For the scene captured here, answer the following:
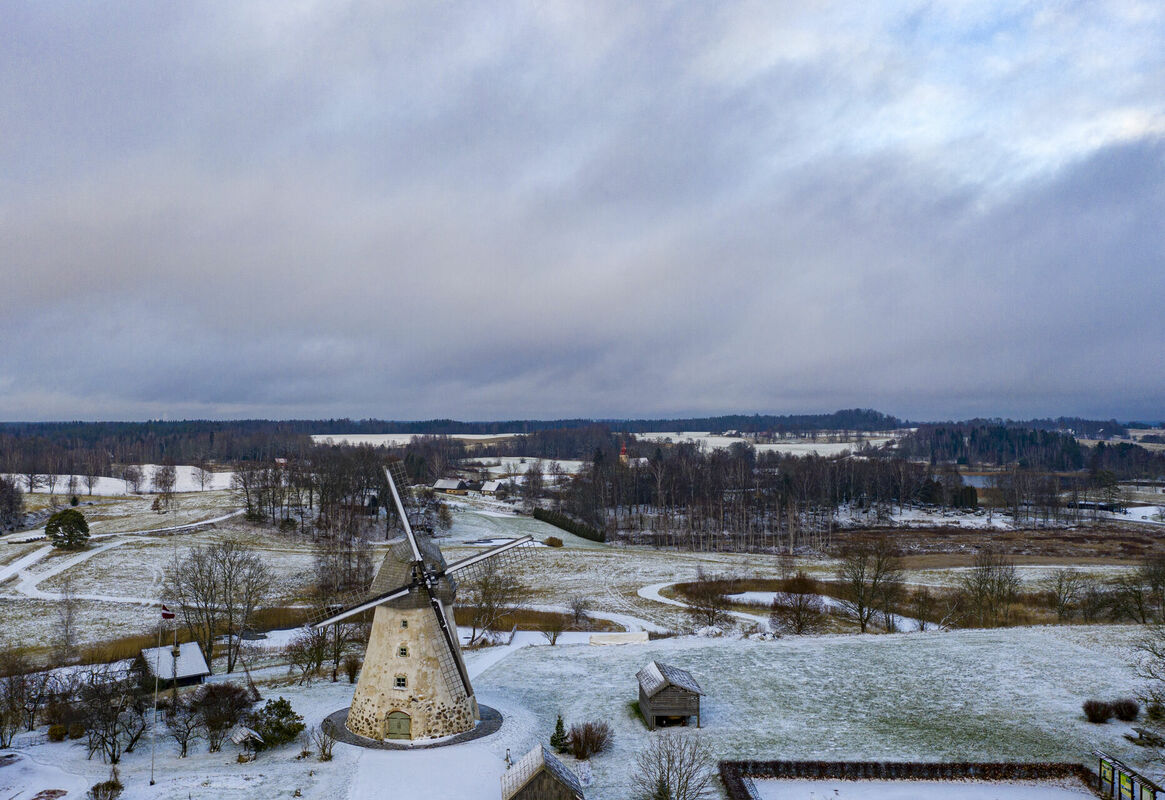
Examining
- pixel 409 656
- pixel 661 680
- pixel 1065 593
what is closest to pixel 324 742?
pixel 409 656

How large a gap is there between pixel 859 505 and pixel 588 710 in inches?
4368

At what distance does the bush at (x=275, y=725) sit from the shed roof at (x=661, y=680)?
47.7ft

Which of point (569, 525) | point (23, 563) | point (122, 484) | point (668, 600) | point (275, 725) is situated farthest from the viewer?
point (122, 484)

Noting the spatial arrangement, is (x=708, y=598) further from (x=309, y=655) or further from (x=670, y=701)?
(x=309, y=655)

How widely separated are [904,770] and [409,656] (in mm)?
18978

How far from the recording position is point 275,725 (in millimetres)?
27281

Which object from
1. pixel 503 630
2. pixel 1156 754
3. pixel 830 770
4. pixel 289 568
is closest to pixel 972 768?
pixel 830 770

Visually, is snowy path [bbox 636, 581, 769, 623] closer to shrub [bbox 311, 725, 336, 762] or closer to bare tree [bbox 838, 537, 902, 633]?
bare tree [bbox 838, 537, 902, 633]

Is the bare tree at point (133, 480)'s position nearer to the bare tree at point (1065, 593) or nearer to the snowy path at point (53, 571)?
the snowy path at point (53, 571)

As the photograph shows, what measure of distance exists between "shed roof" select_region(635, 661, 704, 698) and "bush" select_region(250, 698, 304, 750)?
14528 mm

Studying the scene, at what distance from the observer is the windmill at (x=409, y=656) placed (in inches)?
1051

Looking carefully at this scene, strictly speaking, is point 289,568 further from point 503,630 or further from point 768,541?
point 768,541

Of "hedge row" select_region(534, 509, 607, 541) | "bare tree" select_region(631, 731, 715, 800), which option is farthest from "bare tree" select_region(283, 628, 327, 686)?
"hedge row" select_region(534, 509, 607, 541)

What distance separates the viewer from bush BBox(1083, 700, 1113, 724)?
2897cm
